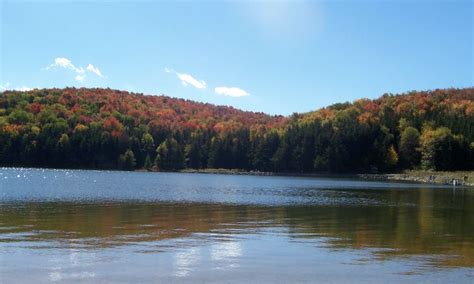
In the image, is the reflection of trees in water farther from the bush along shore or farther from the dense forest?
the dense forest

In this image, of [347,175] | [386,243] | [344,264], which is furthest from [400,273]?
[347,175]

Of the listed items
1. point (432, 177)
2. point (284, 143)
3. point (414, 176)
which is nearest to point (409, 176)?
point (414, 176)

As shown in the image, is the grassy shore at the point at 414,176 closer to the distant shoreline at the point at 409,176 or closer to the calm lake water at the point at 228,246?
the distant shoreline at the point at 409,176

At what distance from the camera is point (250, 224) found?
3234 centimetres

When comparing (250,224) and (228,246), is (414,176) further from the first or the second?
(228,246)

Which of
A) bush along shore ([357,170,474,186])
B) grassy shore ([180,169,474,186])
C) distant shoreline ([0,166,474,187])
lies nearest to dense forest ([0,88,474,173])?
distant shoreline ([0,166,474,187])

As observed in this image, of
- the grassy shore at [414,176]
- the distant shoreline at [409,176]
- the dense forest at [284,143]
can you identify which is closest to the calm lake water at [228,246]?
the distant shoreline at [409,176]

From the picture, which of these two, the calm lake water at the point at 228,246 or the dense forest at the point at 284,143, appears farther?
the dense forest at the point at 284,143

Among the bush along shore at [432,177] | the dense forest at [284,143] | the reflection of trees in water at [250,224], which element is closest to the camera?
the reflection of trees in water at [250,224]

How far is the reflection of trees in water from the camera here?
24.9 metres

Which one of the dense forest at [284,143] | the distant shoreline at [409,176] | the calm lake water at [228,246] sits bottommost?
the calm lake water at [228,246]

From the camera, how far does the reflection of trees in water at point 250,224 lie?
81.6 feet

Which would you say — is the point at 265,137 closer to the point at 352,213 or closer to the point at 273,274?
the point at 352,213

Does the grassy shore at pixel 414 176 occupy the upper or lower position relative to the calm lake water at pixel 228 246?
upper
